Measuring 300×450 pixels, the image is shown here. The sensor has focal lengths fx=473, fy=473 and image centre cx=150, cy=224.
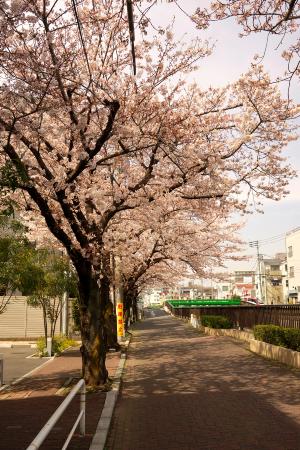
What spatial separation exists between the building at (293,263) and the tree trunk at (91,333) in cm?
5861

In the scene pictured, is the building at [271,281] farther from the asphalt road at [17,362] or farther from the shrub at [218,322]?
the asphalt road at [17,362]

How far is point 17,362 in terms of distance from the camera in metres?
19.0

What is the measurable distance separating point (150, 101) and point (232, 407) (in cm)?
716

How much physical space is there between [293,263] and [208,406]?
62.7 metres

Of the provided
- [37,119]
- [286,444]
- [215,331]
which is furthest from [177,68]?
[215,331]

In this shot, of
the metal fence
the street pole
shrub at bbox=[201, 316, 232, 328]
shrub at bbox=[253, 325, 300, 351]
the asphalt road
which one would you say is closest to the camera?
shrub at bbox=[253, 325, 300, 351]

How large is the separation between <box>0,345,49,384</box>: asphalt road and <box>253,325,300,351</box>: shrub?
859 centimetres

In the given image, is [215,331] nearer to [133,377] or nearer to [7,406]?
[133,377]

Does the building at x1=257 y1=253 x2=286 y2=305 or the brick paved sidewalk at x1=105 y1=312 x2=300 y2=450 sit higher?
the building at x1=257 y1=253 x2=286 y2=305

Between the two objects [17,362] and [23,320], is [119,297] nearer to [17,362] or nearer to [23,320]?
[23,320]

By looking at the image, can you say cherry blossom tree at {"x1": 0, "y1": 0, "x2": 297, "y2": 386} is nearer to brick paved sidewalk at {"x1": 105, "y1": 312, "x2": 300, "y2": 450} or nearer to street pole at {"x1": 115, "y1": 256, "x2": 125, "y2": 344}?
brick paved sidewalk at {"x1": 105, "y1": 312, "x2": 300, "y2": 450}

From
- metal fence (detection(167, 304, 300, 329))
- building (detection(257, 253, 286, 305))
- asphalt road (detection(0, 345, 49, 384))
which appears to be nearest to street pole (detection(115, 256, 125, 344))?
asphalt road (detection(0, 345, 49, 384))

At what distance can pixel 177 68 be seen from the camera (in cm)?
1153

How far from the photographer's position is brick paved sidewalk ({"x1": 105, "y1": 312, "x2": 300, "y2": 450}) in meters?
7.12
